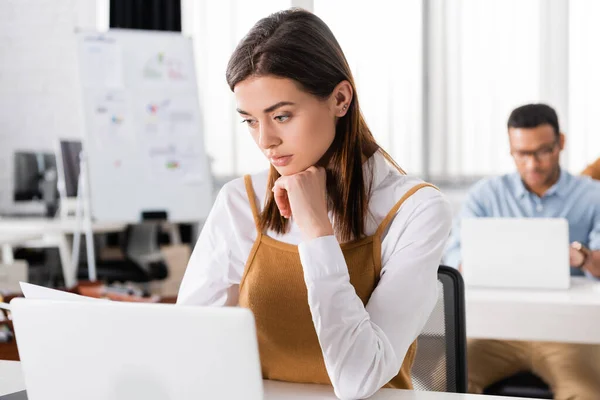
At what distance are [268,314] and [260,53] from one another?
1.34 feet

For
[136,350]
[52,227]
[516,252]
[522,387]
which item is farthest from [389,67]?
[136,350]

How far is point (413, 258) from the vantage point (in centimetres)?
113

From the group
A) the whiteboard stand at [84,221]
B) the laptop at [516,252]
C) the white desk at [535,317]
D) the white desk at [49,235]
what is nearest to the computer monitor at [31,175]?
the white desk at [49,235]

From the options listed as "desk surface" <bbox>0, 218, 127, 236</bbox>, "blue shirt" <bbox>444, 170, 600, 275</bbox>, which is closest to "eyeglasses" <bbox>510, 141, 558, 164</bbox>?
"blue shirt" <bbox>444, 170, 600, 275</bbox>

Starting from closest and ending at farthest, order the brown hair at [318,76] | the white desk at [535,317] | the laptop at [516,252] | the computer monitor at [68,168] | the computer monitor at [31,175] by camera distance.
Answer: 1. the brown hair at [318,76]
2. the white desk at [535,317]
3. the laptop at [516,252]
4. the computer monitor at [68,168]
5. the computer monitor at [31,175]

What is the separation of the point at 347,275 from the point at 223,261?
32cm

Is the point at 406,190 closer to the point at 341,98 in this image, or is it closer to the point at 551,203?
the point at 341,98

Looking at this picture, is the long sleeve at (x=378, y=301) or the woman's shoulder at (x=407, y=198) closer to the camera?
the long sleeve at (x=378, y=301)

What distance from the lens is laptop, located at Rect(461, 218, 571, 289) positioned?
2074mm

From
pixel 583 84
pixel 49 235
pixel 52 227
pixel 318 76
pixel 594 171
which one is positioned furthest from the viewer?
pixel 583 84

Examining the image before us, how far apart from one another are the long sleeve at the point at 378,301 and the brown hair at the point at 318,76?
0.30ft

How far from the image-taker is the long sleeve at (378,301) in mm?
1016

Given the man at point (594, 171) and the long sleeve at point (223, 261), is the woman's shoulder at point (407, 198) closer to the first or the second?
the long sleeve at point (223, 261)

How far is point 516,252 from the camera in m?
2.13
